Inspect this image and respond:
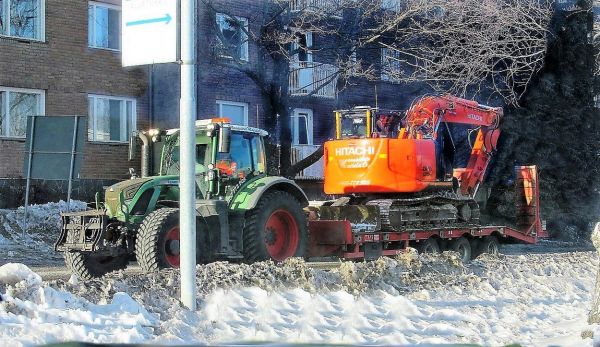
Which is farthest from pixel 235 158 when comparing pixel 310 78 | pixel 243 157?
pixel 310 78

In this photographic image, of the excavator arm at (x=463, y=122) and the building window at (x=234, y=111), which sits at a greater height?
the building window at (x=234, y=111)

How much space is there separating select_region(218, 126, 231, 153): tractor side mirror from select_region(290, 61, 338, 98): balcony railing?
13022 millimetres

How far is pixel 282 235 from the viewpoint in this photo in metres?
14.0

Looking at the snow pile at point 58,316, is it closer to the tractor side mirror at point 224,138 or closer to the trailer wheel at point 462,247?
the tractor side mirror at point 224,138

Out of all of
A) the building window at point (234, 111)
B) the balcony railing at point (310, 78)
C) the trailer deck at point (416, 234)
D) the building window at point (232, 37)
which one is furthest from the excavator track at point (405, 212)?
the building window at point (234, 111)

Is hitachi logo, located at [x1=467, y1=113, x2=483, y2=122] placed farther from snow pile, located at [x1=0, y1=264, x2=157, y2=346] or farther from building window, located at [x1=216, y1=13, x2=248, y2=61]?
snow pile, located at [x1=0, y1=264, x2=157, y2=346]

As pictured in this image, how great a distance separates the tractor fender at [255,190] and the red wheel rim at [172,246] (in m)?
→ 1.34

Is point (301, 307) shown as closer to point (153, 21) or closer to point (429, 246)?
point (153, 21)

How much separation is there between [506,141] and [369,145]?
12.2 meters

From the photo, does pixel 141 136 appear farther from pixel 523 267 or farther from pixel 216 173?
pixel 523 267

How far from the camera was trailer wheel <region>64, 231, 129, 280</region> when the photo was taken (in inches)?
488

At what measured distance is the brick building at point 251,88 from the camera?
24094 millimetres

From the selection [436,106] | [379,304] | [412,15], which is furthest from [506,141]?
[379,304]

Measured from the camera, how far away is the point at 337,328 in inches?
359
